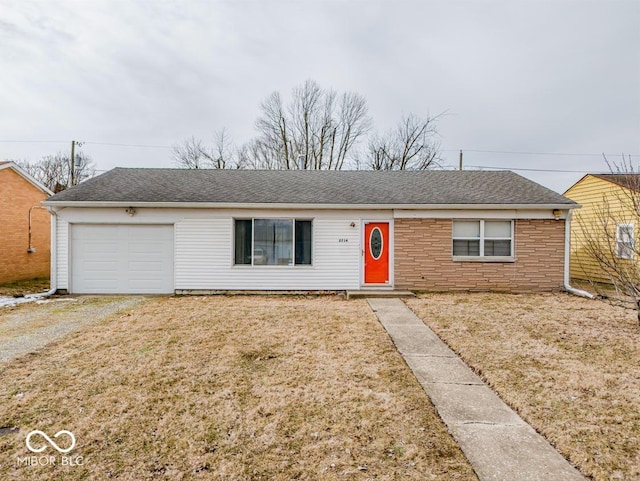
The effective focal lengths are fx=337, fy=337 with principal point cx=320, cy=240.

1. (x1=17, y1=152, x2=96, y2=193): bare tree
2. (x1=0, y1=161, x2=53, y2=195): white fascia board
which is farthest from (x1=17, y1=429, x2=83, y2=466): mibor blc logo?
(x1=17, y1=152, x2=96, y2=193): bare tree

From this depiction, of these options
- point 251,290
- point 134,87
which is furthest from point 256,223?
point 134,87

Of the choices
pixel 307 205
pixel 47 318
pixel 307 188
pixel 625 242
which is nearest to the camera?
pixel 47 318

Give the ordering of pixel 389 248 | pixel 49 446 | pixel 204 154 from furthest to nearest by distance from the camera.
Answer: pixel 204 154 < pixel 389 248 < pixel 49 446

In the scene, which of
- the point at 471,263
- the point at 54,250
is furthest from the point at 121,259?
the point at 471,263

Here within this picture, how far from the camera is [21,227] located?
12.7 m

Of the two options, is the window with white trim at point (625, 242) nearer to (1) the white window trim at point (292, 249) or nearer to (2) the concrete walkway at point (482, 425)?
(2) the concrete walkway at point (482, 425)

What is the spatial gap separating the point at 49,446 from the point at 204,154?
25.7m

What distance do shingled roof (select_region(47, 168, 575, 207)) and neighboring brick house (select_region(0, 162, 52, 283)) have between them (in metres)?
3.92

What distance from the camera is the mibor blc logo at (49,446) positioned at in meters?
2.51

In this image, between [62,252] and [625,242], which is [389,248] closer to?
[625,242]

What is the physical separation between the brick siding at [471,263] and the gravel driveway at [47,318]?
7487 mm

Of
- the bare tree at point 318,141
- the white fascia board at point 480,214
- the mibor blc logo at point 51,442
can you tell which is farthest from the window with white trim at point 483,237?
the bare tree at point 318,141

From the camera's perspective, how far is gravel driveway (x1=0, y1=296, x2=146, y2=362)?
523 cm

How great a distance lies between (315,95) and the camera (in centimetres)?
2475
